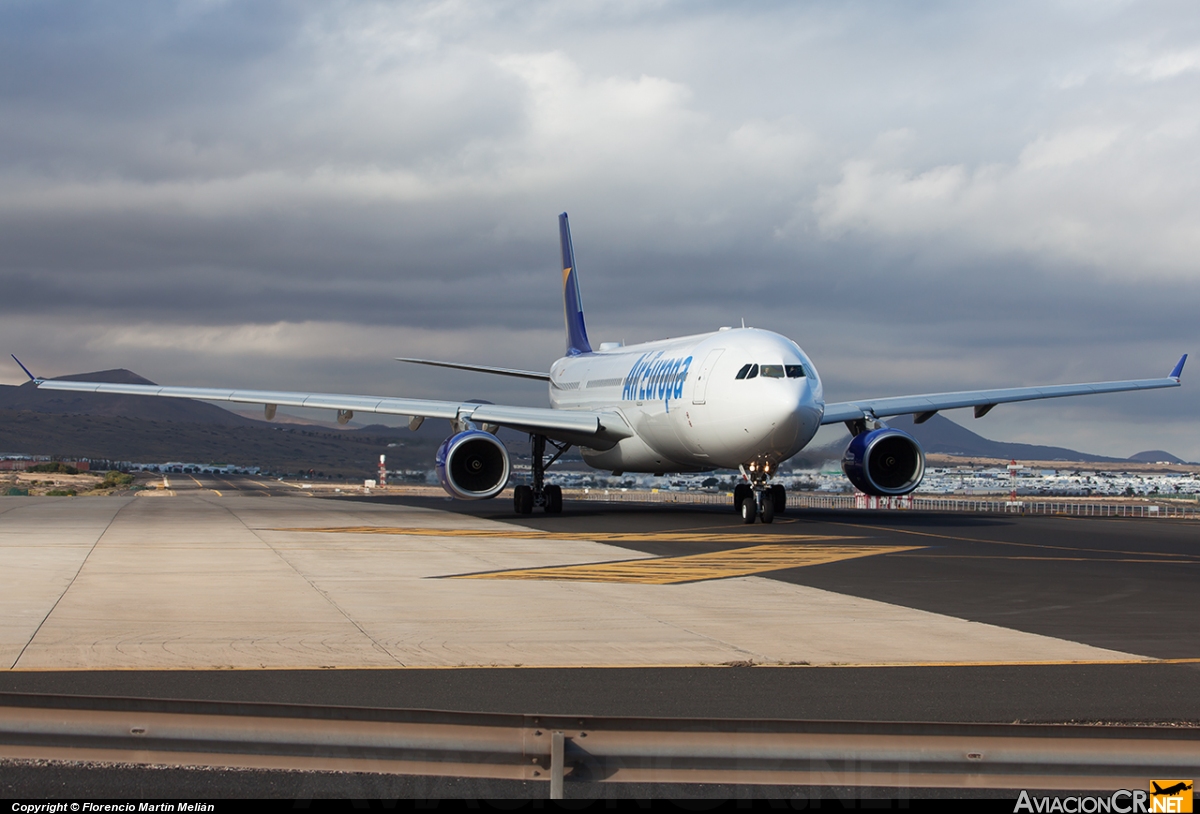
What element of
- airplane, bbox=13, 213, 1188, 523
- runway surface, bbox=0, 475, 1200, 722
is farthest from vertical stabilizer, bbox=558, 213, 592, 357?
runway surface, bbox=0, 475, 1200, 722

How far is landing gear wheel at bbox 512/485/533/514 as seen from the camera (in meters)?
33.1

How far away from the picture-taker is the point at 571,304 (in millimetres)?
46406

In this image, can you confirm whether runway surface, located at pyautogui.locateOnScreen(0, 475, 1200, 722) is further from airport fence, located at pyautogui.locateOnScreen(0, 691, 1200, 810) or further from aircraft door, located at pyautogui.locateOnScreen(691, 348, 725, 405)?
aircraft door, located at pyautogui.locateOnScreen(691, 348, 725, 405)

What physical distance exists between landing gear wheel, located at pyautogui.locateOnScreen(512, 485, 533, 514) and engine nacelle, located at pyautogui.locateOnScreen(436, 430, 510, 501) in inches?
86.1

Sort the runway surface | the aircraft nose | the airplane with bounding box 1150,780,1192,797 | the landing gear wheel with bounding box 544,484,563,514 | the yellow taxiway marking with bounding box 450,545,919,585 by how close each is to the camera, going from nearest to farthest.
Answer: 1. the airplane with bounding box 1150,780,1192,797
2. the runway surface
3. the yellow taxiway marking with bounding box 450,545,919,585
4. the aircraft nose
5. the landing gear wheel with bounding box 544,484,563,514

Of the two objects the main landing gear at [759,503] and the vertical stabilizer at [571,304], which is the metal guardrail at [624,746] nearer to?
the main landing gear at [759,503]

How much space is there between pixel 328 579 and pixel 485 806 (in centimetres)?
1058

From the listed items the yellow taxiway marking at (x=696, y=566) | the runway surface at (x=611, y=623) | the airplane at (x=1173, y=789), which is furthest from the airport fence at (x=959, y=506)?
the airplane at (x=1173, y=789)

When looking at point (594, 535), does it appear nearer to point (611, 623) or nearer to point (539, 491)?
point (539, 491)

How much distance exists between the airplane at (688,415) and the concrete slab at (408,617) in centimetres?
852

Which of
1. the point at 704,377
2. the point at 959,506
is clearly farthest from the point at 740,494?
the point at 959,506

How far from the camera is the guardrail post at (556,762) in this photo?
5.05 metres

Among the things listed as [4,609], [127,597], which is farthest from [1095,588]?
[4,609]

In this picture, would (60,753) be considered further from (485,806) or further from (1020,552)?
(1020,552)
